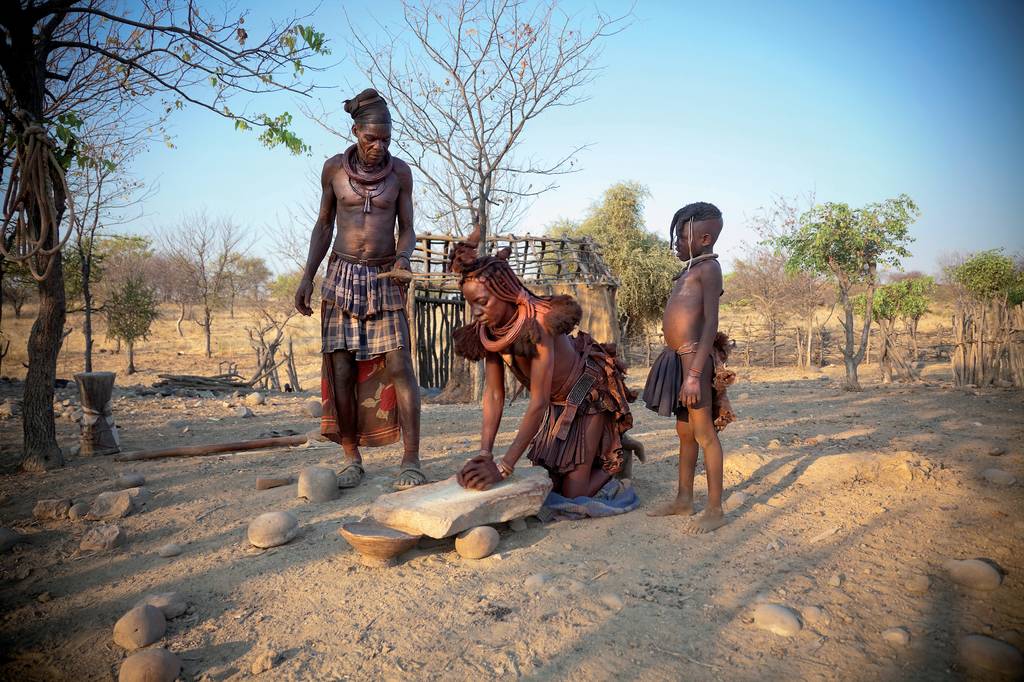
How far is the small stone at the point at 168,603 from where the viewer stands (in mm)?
2232

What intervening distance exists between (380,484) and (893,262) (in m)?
9.59

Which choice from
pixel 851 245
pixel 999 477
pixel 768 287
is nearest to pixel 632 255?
pixel 768 287

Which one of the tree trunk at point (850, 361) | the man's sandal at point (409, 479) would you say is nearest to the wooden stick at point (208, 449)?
the man's sandal at point (409, 479)

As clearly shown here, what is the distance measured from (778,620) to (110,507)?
11.3 feet

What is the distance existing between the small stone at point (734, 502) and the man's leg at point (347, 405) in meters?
2.23

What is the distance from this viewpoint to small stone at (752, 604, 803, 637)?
6.61 feet

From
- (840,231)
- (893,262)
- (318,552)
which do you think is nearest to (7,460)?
(318,552)

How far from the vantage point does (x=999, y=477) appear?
11.4 feet

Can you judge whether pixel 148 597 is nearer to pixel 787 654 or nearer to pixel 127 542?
pixel 127 542

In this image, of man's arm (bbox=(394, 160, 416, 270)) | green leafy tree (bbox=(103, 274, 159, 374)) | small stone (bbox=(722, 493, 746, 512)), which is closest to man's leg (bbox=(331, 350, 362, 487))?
man's arm (bbox=(394, 160, 416, 270))

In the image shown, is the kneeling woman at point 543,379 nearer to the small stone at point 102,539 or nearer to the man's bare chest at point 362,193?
the man's bare chest at point 362,193

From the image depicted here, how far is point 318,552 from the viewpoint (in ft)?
8.95

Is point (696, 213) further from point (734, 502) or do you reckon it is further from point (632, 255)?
point (632, 255)

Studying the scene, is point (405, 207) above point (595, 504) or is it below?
above
